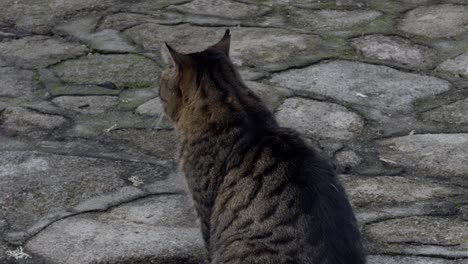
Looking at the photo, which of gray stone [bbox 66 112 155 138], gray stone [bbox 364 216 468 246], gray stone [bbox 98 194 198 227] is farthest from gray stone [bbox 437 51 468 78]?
gray stone [bbox 98 194 198 227]

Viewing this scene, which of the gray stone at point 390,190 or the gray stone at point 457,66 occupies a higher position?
the gray stone at point 390,190

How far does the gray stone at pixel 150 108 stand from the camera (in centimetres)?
511

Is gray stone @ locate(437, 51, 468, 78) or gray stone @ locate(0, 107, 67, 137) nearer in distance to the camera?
gray stone @ locate(0, 107, 67, 137)

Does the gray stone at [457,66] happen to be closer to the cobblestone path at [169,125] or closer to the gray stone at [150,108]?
the cobblestone path at [169,125]

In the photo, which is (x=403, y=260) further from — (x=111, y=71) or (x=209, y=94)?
(x=111, y=71)

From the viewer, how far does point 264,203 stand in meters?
3.39

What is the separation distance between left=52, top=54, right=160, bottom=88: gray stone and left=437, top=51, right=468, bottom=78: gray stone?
166 centimetres

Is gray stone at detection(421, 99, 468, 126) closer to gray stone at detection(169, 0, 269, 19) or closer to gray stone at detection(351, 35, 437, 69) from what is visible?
gray stone at detection(351, 35, 437, 69)

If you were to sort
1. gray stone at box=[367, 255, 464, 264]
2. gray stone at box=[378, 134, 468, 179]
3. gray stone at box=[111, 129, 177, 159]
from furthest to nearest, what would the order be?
1. gray stone at box=[111, 129, 177, 159]
2. gray stone at box=[378, 134, 468, 179]
3. gray stone at box=[367, 255, 464, 264]

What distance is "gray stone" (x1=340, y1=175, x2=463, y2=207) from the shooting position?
4.23 m

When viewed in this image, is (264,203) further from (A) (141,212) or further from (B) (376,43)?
(B) (376,43)

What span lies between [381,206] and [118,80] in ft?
6.48

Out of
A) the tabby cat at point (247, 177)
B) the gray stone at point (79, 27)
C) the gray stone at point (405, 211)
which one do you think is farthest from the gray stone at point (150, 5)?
the gray stone at point (405, 211)

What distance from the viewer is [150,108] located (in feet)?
16.9
